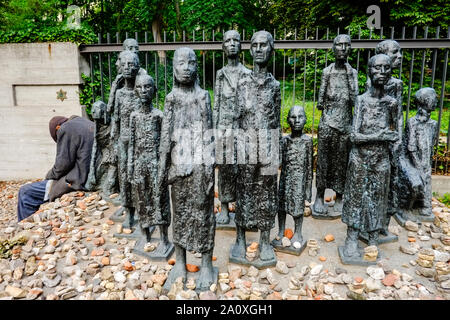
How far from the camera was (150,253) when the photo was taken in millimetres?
3844

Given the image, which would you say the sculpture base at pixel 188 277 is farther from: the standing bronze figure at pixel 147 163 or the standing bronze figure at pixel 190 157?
the standing bronze figure at pixel 147 163

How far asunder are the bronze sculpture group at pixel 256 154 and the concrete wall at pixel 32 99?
3806mm

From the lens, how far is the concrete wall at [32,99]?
7.67 meters

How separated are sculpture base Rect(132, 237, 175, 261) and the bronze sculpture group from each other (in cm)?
2

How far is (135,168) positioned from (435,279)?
3.39 meters

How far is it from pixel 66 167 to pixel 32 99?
3417 millimetres

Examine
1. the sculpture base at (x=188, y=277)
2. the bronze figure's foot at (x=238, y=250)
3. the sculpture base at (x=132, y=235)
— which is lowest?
the sculpture base at (x=188, y=277)

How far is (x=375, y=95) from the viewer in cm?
359

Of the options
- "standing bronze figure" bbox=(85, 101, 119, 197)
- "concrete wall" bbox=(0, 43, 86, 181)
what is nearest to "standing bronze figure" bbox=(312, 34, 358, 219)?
"standing bronze figure" bbox=(85, 101, 119, 197)

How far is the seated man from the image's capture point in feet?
18.6

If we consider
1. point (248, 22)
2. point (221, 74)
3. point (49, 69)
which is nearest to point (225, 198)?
point (221, 74)

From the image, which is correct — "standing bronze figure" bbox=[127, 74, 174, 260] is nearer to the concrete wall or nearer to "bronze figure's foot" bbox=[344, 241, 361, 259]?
"bronze figure's foot" bbox=[344, 241, 361, 259]

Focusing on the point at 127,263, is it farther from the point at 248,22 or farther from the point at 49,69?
the point at 248,22

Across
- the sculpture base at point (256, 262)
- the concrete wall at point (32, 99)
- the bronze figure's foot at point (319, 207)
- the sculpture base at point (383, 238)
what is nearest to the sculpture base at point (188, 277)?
the sculpture base at point (256, 262)
